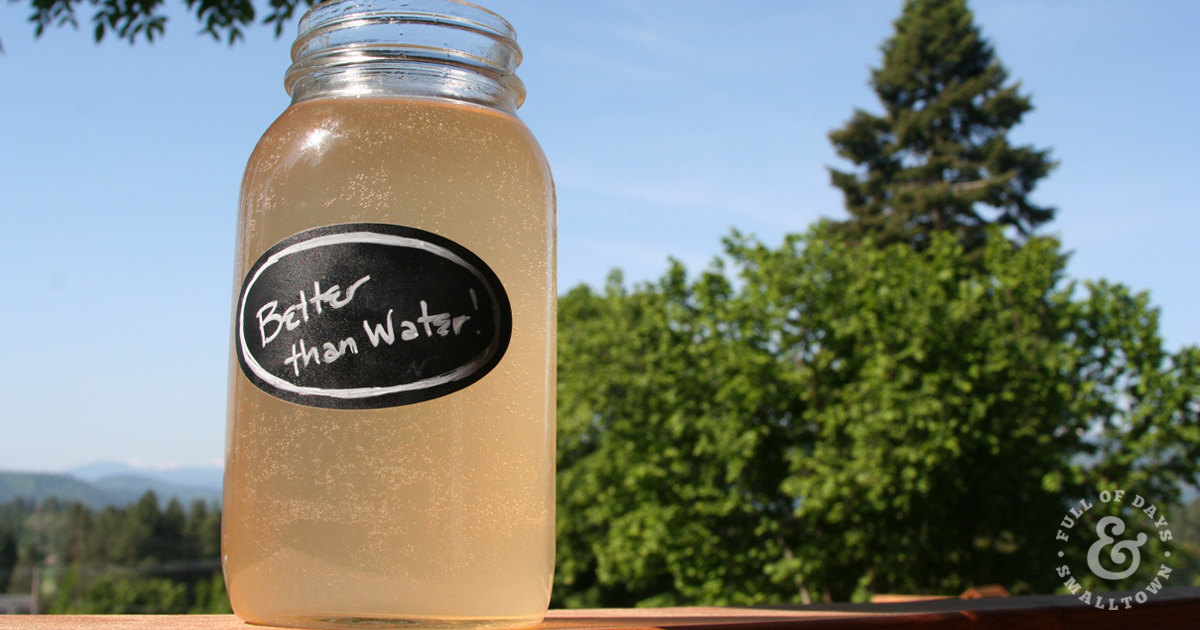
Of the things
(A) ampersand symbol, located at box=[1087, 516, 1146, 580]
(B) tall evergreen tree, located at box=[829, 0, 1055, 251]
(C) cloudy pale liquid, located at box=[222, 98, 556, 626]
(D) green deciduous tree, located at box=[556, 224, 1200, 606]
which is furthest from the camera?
(B) tall evergreen tree, located at box=[829, 0, 1055, 251]

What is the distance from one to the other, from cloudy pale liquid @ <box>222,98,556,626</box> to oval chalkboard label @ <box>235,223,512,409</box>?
0.9 inches

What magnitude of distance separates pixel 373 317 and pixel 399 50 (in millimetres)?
303

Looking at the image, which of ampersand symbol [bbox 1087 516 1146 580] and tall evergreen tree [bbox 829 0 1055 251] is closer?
ampersand symbol [bbox 1087 516 1146 580]

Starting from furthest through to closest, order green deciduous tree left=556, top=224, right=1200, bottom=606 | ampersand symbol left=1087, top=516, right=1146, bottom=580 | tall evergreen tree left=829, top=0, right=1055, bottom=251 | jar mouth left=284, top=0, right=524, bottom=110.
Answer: tall evergreen tree left=829, top=0, right=1055, bottom=251
green deciduous tree left=556, top=224, right=1200, bottom=606
ampersand symbol left=1087, top=516, right=1146, bottom=580
jar mouth left=284, top=0, right=524, bottom=110

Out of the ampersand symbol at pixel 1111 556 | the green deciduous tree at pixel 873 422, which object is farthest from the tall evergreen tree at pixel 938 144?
the ampersand symbol at pixel 1111 556

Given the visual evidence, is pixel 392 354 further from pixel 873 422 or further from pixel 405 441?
pixel 873 422

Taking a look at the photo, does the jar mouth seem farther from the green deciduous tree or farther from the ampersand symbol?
the green deciduous tree

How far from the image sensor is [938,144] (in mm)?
31172

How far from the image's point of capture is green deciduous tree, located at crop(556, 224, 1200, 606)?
56.9 ft

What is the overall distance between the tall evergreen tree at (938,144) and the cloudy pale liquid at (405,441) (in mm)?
29909

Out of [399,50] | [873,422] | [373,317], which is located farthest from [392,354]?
[873,422]

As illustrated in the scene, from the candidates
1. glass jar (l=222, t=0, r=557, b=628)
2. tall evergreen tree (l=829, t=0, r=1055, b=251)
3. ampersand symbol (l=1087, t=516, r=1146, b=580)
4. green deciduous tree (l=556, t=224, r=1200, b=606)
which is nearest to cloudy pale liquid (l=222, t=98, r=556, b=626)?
glass jar (l=222, t=0, r=557, b=628)

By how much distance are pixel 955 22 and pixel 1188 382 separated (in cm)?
1947

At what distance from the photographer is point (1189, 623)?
3.08 ft
